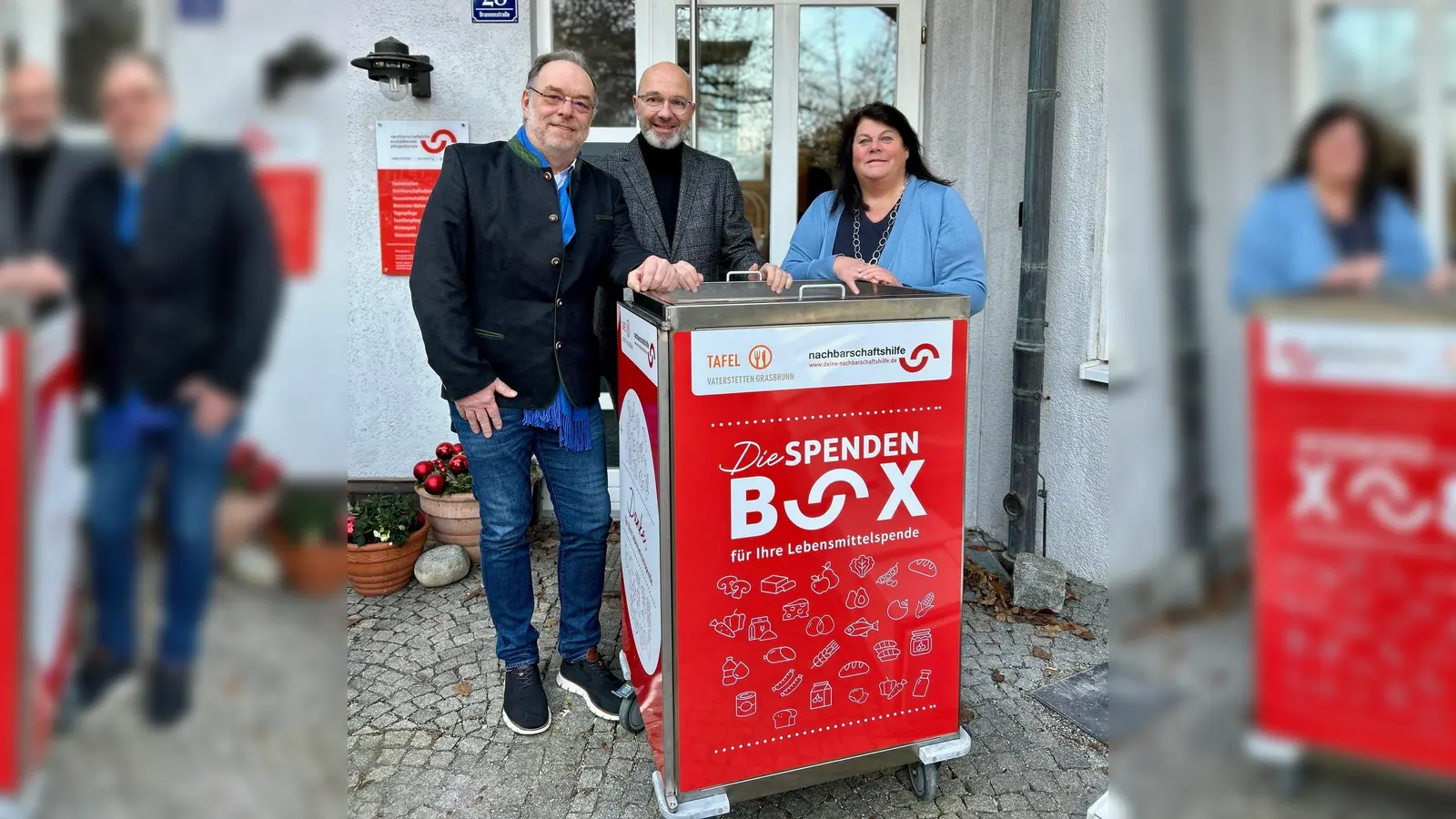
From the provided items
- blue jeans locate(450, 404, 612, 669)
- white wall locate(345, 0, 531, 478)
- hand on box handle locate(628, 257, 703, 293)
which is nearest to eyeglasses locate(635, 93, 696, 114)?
hand on box handle locate(628, 257, 703, 293)

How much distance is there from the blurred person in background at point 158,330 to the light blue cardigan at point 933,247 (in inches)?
95.1

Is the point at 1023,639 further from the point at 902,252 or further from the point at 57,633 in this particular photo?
the point at 57,633

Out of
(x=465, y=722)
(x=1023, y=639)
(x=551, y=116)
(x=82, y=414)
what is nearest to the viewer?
(x=82, y=414)

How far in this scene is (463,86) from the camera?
455 centimetres

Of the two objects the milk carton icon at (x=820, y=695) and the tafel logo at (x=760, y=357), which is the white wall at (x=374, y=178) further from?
the milk carton icon at (x=820, y=695)

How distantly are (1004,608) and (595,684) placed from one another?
190 centimetres

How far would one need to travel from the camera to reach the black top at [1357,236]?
1.30ft

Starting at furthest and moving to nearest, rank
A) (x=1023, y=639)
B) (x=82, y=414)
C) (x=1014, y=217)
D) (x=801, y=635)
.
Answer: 1. (x=1014, y=217)
2. (x=1023, y=639)
3. (x=801, y=635)
4. (x=82, y=414)

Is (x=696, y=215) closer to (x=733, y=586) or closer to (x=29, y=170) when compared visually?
(x=733, y=586)

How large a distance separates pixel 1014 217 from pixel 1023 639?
6.95 feet

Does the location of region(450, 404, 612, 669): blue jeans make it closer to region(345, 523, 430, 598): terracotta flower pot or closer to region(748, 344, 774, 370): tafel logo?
region(748, 344, 774, 370): tafel logo

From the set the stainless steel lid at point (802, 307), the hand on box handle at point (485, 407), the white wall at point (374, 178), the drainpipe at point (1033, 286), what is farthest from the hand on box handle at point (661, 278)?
the white wall at point (374, 178)

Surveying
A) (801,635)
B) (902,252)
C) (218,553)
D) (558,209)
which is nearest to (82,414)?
(218,553)

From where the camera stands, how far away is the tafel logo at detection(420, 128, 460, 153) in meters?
4.55
